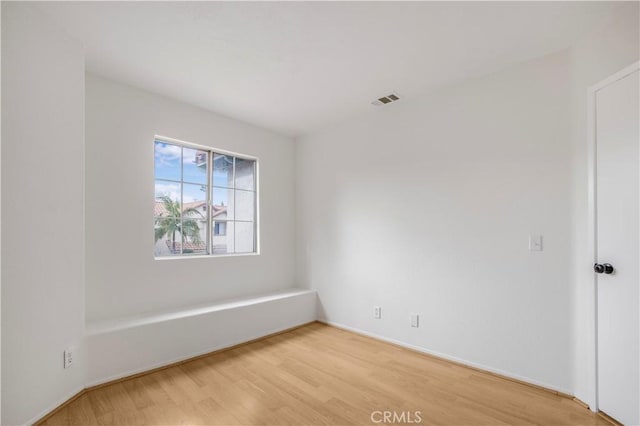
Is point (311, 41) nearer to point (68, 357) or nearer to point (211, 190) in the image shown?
point (211, 190)

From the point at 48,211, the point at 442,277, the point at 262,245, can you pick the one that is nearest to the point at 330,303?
the point at 262,245

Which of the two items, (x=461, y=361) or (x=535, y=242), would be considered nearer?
(x=535, y=242)

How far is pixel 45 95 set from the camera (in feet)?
6.64

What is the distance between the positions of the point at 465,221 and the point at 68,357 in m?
3.37

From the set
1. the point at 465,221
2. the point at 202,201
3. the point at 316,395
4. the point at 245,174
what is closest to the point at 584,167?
the point at 465,221

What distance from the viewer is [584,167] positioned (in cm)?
218

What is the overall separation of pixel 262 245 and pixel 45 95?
267cm

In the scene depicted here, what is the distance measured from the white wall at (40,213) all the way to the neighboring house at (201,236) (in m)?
1.00

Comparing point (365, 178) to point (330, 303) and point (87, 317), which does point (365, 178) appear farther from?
point (87, 317)

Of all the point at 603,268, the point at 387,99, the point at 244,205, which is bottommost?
the point at 603,268

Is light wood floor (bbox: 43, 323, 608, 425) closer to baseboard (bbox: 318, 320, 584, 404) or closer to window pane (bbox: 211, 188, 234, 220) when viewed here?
baseboard (bbox: 318, 320, 584, 404)

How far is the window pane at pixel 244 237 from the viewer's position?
13.2 feet

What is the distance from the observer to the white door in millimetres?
1854

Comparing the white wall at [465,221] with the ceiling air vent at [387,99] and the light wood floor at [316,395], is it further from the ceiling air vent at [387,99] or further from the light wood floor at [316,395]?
the light wood floor at [316,395]
